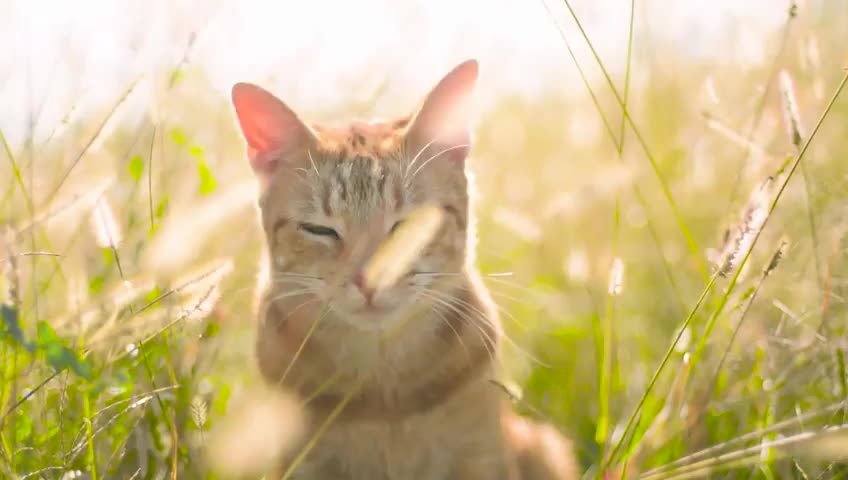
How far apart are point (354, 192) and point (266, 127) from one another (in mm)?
292

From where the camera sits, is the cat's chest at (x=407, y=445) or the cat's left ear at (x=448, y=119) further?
the cat's left ear at (x=448, y=119)

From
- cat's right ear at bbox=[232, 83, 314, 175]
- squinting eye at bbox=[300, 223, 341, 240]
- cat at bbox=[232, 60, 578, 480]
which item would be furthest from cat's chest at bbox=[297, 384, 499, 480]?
cat's right ear at bbox=[232, 83, 314, 175]

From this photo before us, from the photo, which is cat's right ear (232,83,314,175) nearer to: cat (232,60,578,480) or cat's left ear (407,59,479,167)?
cat (232,60,578,480)

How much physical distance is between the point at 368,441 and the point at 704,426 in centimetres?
82

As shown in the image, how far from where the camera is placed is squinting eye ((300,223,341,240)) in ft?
6.70

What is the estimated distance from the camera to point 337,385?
191 centimetres

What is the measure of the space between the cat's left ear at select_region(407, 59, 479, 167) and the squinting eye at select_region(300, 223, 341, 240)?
0.94 feet

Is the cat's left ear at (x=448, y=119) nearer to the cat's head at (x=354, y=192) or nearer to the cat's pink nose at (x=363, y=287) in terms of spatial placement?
the cat's head at (x=354, y=192)

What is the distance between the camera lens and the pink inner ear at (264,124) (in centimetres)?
201

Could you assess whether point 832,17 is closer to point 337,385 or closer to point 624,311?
point 624,311

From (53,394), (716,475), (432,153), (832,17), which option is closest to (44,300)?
(53,394)

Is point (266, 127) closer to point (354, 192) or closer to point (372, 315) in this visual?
point (354, 192)

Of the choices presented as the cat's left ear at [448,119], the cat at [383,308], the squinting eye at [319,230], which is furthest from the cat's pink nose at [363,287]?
the cat's left ear at [448,119]

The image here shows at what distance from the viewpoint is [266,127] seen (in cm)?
211
